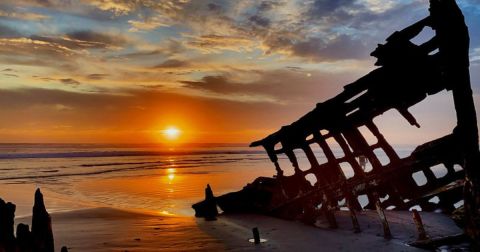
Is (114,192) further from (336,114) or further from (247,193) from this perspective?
(336,114)

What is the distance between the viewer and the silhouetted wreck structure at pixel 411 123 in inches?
267

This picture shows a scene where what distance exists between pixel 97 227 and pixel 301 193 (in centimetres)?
594

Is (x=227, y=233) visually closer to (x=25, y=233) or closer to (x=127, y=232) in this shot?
(x=127, y=232)

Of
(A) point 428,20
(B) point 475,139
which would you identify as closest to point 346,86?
(A) point 428,20

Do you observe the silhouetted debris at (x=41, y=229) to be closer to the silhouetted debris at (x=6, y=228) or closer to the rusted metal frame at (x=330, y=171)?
the silhouetted debris at (x=6, y=228)

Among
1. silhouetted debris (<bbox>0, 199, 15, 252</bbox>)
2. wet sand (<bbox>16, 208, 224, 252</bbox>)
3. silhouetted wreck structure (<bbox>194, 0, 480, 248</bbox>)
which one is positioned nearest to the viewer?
silhouetted debris (<bbox>0, 199, 15, 252</bbox>)

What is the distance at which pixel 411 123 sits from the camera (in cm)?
886

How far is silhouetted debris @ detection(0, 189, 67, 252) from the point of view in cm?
516

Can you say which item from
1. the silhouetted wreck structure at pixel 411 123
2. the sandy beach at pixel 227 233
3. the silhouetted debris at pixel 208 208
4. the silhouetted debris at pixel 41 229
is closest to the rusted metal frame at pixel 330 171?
the silhouetted wreck structure at pixel 411 123

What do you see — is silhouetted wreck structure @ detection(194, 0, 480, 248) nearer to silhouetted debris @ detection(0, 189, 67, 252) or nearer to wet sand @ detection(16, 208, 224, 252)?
wet sand @ detection(16, 208, 224, 252)

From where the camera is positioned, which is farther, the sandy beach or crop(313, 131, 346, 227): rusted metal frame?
crop(313, 131, 346, 227): rusted metal frame

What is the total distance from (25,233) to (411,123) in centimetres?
781

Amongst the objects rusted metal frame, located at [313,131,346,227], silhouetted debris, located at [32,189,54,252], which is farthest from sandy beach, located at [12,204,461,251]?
silhouetted debris, located at [32,189,54,252]

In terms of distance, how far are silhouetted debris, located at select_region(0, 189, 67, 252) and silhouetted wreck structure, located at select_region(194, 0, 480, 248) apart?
646cm
